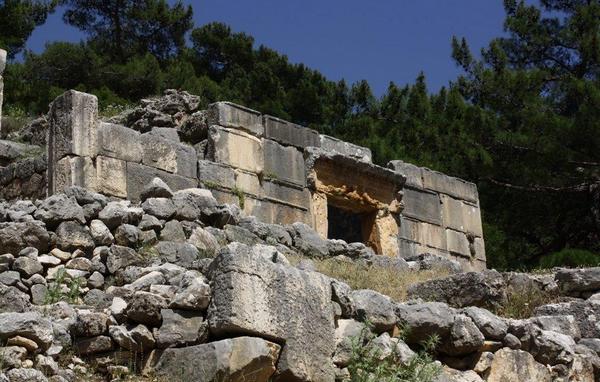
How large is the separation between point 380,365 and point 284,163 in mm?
8269

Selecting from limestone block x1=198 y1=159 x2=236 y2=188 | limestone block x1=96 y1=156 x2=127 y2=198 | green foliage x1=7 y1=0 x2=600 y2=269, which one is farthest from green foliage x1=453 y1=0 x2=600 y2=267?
limestone block x1=96 y1=156 x2=127 y2=198

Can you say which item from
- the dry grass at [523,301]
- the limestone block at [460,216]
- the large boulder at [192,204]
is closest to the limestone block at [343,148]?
the limestone block at [460,216]

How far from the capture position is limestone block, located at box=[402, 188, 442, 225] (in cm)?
1577

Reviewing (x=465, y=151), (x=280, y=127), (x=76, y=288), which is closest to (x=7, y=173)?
(x=280, y=127)

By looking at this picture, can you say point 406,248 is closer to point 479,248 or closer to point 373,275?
point 479,248

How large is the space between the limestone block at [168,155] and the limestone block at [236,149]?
1.68 feet

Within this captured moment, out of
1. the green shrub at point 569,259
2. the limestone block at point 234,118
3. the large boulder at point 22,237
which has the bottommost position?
the large boulder at point 22,237

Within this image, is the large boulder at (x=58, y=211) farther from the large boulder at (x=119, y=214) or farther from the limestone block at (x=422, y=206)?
the limestone block at (x=422, y=206)

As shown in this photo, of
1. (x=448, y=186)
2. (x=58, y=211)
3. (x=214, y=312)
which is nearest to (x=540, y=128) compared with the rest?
(x=448, y=186)

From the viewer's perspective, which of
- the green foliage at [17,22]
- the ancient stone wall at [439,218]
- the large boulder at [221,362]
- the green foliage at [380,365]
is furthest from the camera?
the green foliage at [17,22]

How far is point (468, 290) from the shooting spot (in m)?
8.60

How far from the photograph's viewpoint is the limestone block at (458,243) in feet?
53.2

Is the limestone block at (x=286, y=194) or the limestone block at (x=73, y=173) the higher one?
the limestone block at (x=286, y=194)

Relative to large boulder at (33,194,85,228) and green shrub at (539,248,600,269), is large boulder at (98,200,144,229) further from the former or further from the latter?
green shrub at (539,248,600,269)
